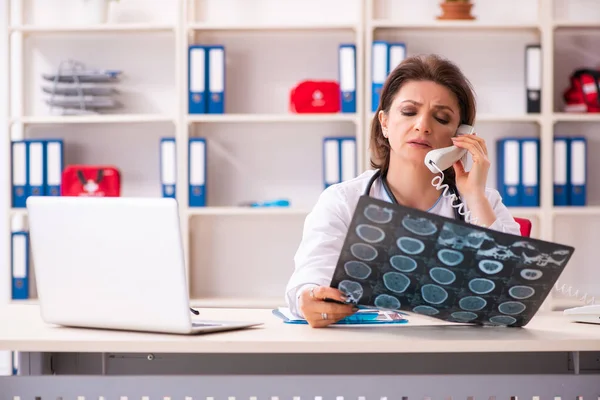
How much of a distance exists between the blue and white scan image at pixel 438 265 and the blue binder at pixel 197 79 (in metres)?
2.23

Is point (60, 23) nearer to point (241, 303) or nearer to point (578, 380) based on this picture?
point (241, 303)

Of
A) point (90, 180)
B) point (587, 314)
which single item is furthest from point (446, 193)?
point (90, 180)

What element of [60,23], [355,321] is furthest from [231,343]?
[60,23]

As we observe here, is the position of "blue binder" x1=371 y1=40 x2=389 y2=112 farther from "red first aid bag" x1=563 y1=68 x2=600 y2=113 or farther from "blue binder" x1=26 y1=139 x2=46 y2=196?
"blue binder" x1=26 y1=139 x2=46 y2=196

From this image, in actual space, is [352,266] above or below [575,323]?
above

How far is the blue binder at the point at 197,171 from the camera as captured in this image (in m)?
3.45

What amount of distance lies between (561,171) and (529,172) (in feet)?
0.49

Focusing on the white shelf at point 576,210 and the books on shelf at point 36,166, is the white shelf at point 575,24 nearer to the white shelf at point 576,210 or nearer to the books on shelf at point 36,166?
the white shelf at point 576,210

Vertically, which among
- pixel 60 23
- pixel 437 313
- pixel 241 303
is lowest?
pixel 241 303

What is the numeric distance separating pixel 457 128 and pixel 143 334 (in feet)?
2.92

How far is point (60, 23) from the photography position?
3740mm

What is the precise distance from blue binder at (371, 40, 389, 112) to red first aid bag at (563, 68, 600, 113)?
88 centimetres

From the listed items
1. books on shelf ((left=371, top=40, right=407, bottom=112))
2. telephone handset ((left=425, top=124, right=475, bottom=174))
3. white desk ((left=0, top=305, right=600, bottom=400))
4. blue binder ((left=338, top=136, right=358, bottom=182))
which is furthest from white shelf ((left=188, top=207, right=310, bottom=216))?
white desk ((left=0, top=305, right=600, bottom=400))

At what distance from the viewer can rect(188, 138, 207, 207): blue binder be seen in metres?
3.45
